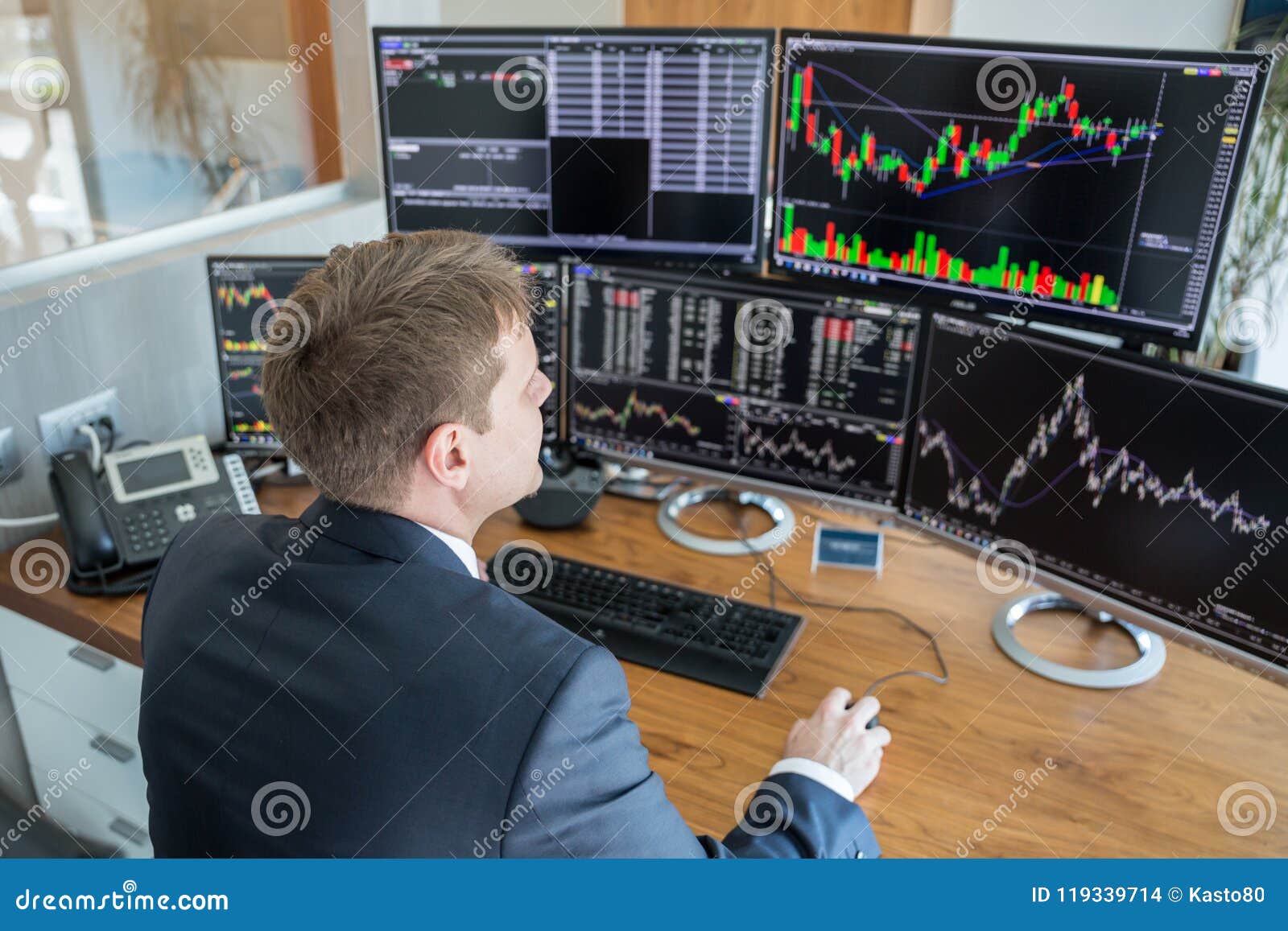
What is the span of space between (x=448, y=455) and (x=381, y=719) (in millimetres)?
313

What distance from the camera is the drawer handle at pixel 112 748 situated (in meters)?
1.90

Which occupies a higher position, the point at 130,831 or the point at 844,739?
the point at 844,739

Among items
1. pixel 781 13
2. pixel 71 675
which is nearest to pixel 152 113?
pixel 71 675

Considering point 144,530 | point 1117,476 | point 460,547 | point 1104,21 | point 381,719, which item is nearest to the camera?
point 381,719

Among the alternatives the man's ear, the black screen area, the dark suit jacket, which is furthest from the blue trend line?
the black screen area

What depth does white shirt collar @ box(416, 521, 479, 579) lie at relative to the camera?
119cm

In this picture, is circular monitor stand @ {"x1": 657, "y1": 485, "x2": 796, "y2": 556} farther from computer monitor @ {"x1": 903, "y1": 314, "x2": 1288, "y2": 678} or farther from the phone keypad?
the phone keypad

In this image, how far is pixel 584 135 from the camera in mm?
1923

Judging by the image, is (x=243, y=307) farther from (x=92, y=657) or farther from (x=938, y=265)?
(x=938, y=265)

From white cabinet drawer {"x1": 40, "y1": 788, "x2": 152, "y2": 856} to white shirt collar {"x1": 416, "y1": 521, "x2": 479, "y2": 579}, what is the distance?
1133mm

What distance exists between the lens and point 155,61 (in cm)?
248

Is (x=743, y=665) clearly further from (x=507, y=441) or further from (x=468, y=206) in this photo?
(x=468, y=206)

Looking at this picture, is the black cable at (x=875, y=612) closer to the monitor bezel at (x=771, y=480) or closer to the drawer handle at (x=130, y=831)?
the monitor bezel at (x=771, y=480)

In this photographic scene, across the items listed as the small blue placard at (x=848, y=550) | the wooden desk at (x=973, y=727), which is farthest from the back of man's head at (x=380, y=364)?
the small blue placard at (x=848, y=550)
